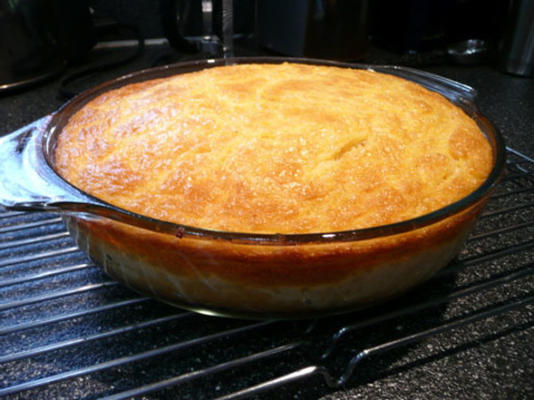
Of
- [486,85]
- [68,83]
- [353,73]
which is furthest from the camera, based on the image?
[486,85]

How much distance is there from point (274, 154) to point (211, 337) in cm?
26

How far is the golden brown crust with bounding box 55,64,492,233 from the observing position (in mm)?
552

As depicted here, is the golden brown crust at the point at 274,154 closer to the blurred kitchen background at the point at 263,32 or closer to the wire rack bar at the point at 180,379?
the wire rack bar at the point at 180,379

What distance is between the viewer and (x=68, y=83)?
4.54 ft

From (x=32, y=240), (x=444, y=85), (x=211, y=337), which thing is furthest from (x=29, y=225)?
(x=444, y=85)

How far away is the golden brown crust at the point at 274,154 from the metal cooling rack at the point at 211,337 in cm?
13

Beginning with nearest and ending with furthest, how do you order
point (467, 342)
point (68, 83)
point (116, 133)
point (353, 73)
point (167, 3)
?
1. point (467, 342)
2. point (116, 133)
3. point (353, 73)
4. point (167, 3)
5. point (68, 83)

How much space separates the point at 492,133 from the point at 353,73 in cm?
33

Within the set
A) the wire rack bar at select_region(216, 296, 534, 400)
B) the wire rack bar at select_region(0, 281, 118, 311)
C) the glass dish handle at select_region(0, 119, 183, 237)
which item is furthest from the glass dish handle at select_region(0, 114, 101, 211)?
the wire rack bar at select_region(216, 296, 534, 400)

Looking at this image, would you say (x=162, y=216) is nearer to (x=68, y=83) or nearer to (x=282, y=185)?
(x=282, y=185)

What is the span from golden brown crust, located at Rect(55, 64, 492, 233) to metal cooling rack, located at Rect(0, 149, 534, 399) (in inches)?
5.3

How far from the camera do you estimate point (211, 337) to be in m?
0.53

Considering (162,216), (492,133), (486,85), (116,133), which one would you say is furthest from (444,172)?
(486,85)

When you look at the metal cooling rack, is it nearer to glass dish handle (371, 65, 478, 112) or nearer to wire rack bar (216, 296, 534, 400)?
wire rack bar (216, 296, 534, 400)
